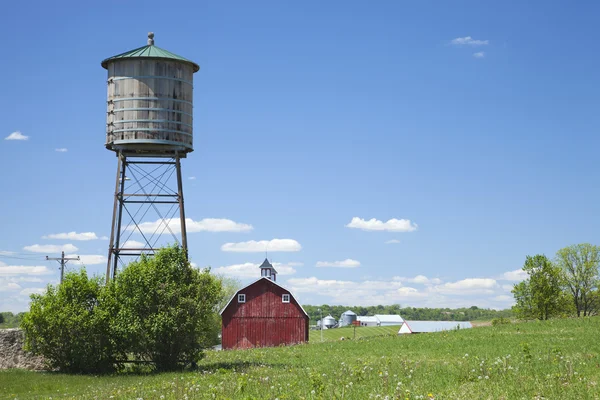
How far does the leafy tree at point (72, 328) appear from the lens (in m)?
34.3

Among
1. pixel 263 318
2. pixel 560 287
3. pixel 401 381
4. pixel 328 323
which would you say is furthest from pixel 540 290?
pixel 328 323

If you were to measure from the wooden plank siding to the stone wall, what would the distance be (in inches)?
967

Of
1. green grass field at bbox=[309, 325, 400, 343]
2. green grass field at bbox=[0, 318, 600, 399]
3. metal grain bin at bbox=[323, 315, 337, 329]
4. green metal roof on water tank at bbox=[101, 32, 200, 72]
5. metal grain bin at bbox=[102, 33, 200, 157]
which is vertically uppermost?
green metal roof on water tank at bbox=[101, 32, 200, 72]

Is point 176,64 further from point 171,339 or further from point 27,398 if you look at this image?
point 27,398

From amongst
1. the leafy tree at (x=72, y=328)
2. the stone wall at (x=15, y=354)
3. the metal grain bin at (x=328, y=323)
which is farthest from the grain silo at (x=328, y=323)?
the leafy tree at (x=72, y=328)

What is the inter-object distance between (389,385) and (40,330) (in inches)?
900

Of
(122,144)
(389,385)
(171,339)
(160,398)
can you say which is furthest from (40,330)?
(389,385)

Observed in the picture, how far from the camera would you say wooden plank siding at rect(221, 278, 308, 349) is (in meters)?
60.3

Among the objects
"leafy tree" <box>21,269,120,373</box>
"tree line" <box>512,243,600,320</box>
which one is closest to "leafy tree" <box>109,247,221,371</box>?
"leafy tree" <box>21,269,120,373</box>

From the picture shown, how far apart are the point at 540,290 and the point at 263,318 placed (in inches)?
1288

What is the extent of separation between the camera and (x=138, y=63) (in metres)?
38.7

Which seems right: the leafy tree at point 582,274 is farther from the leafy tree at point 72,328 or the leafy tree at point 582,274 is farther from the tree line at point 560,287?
the leafy tree at point 72,328

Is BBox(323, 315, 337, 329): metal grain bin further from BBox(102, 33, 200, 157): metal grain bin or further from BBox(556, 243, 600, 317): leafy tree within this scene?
BBox(102, 33, 200, 157): metal grain bin

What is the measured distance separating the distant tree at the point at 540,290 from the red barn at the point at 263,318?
2934 centimetres
